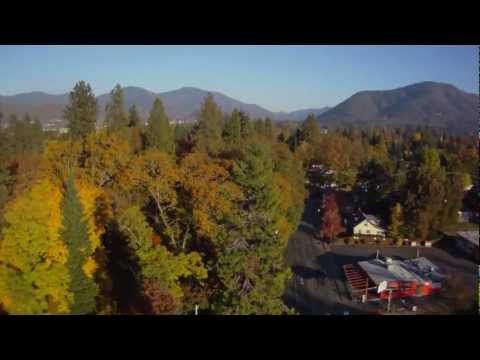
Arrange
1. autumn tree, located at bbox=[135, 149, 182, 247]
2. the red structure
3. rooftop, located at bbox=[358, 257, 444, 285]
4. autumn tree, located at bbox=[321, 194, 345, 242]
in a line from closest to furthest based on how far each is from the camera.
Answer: the red structure, rooftop, located at bbox=[358, 257, 444, 285], autumn tree, located at bbox=[135, 149, 182, 247], autumn tree, located at bbox=[321, 194, 345, 242]

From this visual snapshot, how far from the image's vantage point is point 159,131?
13570mm

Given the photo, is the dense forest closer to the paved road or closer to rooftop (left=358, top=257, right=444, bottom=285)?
the paved road

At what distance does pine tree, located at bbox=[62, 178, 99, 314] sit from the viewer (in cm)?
541

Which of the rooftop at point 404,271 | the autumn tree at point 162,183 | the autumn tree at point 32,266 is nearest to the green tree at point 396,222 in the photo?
the rooftop at point 404,271

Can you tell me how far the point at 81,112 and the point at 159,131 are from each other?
323cm

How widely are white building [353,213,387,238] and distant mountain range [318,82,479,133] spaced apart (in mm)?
4652

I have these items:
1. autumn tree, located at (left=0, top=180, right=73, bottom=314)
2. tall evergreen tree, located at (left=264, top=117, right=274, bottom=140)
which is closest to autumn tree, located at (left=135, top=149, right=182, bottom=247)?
autumn tree, located at (left=0, top=180, right=73, bottom=314)
